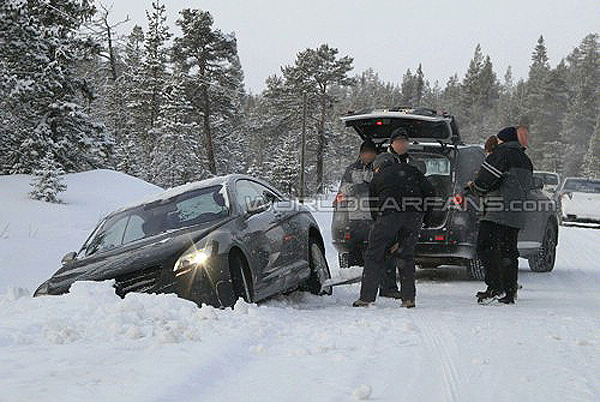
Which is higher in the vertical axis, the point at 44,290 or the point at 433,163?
the point at 433,163

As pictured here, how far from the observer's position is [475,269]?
9.04 m

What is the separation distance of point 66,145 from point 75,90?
2.26m

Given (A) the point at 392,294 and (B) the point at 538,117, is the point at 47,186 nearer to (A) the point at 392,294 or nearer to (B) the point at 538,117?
(A) the point at 392,294

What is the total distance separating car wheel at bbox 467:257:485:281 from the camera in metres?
8.90

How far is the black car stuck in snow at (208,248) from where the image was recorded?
548 cm

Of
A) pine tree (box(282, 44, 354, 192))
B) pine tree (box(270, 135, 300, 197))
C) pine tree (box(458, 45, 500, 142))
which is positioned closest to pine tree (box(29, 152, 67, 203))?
pine tree (box(270, 135, 300, 197))

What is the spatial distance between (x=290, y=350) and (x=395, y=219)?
2937 mm

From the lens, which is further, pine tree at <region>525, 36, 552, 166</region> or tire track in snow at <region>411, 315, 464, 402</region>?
pine tree at <region>525, 36, 552, 166</region>

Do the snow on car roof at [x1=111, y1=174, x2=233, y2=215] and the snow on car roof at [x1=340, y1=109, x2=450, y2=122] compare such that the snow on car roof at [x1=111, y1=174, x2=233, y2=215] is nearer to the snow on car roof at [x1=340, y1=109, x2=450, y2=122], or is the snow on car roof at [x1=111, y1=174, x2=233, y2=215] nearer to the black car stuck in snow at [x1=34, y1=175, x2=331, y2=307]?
the black car stuck in snow at [x1=34, y1=175, x2=331, y2=307]

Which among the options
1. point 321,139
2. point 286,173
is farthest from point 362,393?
point 321,139

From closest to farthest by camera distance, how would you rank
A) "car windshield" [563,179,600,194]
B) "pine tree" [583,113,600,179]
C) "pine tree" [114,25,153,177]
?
"car windshield" [563,179,600,194]
"pine tree" [114,25,153,177]
"pine tree" [583,113,600,179]

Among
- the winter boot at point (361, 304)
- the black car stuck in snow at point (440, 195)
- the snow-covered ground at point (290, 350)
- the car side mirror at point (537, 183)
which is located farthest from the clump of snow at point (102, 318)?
the car side mirror at point (537, 183)

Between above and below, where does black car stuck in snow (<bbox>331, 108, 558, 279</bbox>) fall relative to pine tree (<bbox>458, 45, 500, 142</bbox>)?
below

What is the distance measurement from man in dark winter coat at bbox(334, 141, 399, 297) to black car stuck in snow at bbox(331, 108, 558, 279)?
0.02 meters
